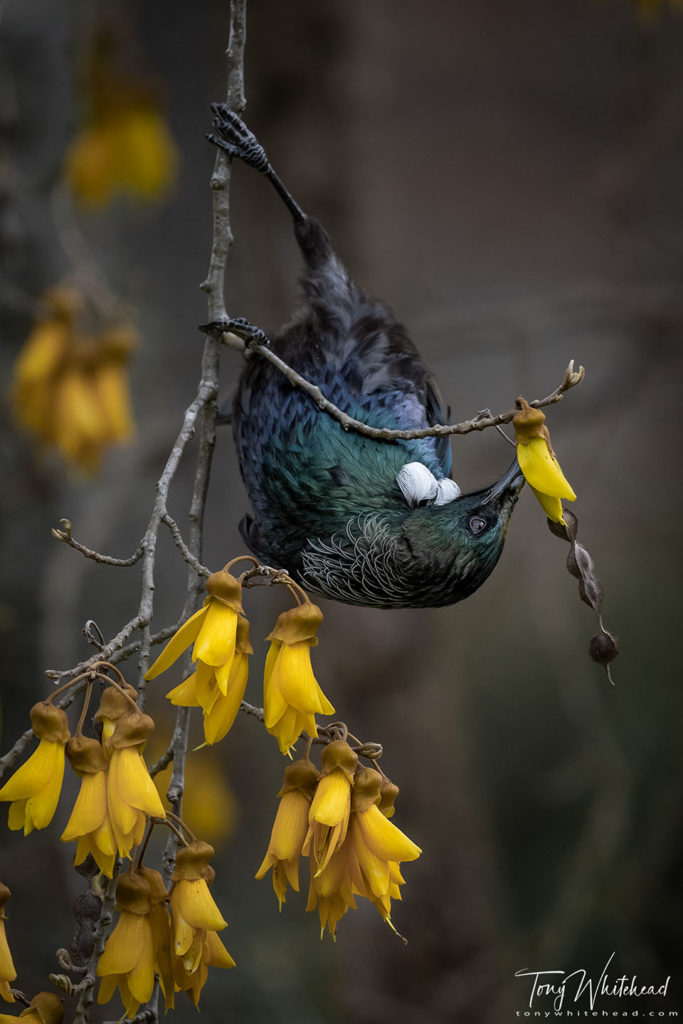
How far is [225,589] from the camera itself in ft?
3.40

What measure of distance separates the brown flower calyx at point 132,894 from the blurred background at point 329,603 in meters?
1.10

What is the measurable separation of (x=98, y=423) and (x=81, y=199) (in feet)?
2.75

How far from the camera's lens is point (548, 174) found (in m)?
5.40

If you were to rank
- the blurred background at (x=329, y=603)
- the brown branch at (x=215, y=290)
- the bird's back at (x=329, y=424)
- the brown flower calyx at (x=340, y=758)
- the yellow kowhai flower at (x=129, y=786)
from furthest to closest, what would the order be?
the blurred background at (x=329, y=603) < the bird's back at (x=329, y=424) < the brown branch at (x=215, y=290) < the brown flower calyx at (x=340, y=758) < the yellow kowhai flower at (x=129, y=786)

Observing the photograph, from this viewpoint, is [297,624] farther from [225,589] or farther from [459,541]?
[459,541]

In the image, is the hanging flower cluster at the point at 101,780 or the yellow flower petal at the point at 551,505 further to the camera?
the yellow flower petal at the point at 551,505

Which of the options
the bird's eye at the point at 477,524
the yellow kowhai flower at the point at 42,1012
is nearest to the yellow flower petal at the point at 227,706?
the yellow kowhai flower at the point at 42,1012

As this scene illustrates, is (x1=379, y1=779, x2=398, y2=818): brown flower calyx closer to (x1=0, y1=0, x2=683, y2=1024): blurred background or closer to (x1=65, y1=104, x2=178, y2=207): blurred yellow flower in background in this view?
(x1=0, y1=0, x2=683, y2=1024): blurred background

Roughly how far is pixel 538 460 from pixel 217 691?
0.42 metres

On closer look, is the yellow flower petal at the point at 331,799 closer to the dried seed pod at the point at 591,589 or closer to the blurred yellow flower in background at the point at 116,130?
the dried seed pod at the point at 591,589

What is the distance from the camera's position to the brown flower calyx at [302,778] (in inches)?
44.2
